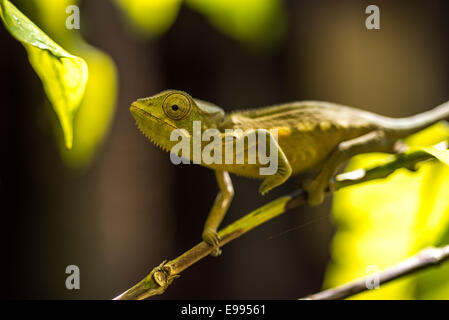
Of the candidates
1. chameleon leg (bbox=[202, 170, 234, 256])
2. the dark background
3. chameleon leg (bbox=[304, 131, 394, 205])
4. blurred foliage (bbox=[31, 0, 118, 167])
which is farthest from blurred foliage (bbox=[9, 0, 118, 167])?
chameleon leg (bbox=[304, 131, 394, 205])

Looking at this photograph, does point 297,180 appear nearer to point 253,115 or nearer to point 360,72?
point 253,115

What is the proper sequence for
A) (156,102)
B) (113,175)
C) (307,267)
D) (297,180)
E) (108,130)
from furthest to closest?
(307,267) → (113,175) → (108,130) → (297,180) → (156,102)

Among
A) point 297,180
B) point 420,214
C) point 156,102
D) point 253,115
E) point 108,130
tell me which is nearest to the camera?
point 156,102

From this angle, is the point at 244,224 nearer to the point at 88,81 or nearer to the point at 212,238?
the point at 212,238

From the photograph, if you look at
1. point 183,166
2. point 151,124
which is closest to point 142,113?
point 151,124

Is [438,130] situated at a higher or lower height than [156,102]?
higher

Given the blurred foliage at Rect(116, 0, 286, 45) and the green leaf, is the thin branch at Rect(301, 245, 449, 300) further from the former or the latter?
the blurred foliage at Rect(116, 0, 286, 45)
